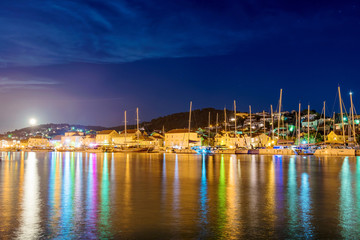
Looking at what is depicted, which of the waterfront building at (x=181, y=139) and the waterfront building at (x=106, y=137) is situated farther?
the waterfront building at (x=106, y=137)

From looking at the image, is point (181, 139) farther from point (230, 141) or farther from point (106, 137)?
point (106, 137)

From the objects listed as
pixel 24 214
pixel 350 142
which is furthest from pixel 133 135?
pixel 24 214

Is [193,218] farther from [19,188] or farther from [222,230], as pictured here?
[19,188]

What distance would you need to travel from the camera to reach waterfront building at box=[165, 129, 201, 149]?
387 feet

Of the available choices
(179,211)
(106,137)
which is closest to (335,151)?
(179,211)

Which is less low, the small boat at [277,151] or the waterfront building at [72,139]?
the waterfront building at [72,139]

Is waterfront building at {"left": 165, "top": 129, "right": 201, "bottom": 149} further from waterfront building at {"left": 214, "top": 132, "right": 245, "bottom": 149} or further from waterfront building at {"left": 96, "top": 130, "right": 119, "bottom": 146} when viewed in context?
waterfront building at {"left": 96, "top": 130, "right": 119, "bottom": 146}

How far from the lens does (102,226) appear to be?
40.0 ft

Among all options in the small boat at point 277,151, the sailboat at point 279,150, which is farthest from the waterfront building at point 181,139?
the sailboat at point 279,150

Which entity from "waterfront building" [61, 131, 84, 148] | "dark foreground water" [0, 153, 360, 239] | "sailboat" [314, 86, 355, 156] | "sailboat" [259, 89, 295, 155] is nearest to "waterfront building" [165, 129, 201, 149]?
"sailboat" [259, 89, 295, 155]

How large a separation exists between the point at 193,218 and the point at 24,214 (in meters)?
6.45

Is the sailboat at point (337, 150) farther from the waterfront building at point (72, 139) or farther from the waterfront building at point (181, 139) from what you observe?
the waterfront building at point (72, 139)

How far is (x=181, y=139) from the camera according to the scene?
123000mm

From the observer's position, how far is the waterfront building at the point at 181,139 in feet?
387
